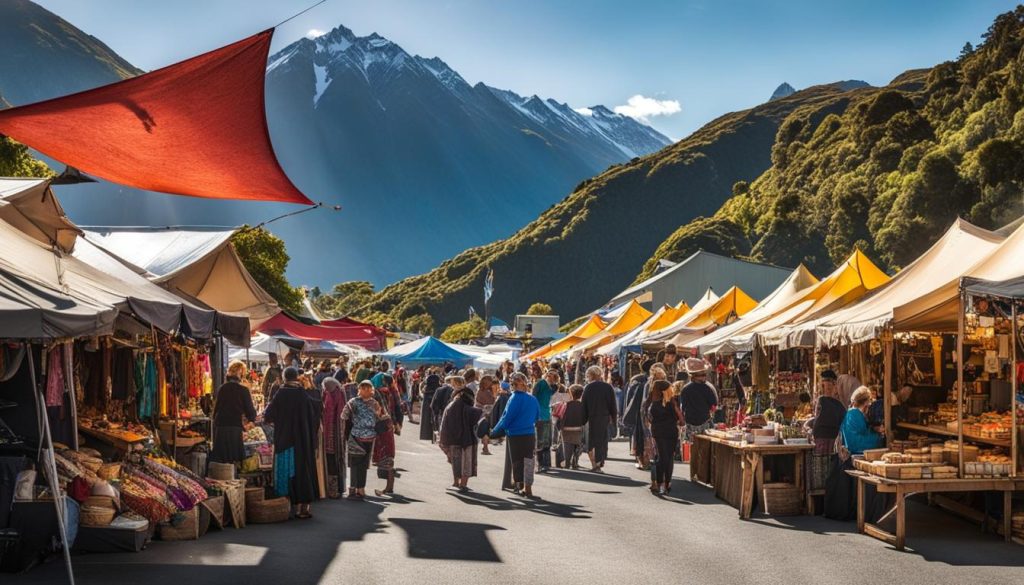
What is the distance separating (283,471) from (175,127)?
4.15 meters

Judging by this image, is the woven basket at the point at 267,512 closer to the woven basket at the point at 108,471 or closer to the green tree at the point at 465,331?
the woven basket at the point at 108,471

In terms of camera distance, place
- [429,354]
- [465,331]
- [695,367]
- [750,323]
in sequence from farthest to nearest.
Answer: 1. [465,331]
2. [429,354]
3. [750,323]
4. [695,367]

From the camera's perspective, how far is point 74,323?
27.0 feet

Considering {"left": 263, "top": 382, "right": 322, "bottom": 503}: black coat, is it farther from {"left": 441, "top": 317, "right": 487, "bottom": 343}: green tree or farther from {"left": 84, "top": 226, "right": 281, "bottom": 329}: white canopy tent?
{"left": 441, "top": 317, "right": 487, "bottom": 343}: green tree

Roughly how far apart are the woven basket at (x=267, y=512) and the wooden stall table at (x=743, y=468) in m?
5.28

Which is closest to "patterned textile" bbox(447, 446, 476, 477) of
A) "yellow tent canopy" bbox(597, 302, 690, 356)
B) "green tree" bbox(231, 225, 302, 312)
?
"yellow tent canopy" bbox(597, 302, 690, 356)

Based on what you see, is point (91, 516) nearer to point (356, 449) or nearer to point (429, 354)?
point (356, 449)

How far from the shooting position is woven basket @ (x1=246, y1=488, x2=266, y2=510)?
12094 millimetres

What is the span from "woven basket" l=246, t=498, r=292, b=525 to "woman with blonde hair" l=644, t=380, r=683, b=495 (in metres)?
5.25

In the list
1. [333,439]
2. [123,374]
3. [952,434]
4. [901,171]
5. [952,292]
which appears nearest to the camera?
[952,292]

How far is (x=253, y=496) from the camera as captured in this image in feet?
39.7

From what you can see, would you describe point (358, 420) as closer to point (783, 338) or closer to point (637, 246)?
point (783, 338)

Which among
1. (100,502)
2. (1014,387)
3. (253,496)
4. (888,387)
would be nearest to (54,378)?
(100,502)

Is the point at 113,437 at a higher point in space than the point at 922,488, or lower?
higher
